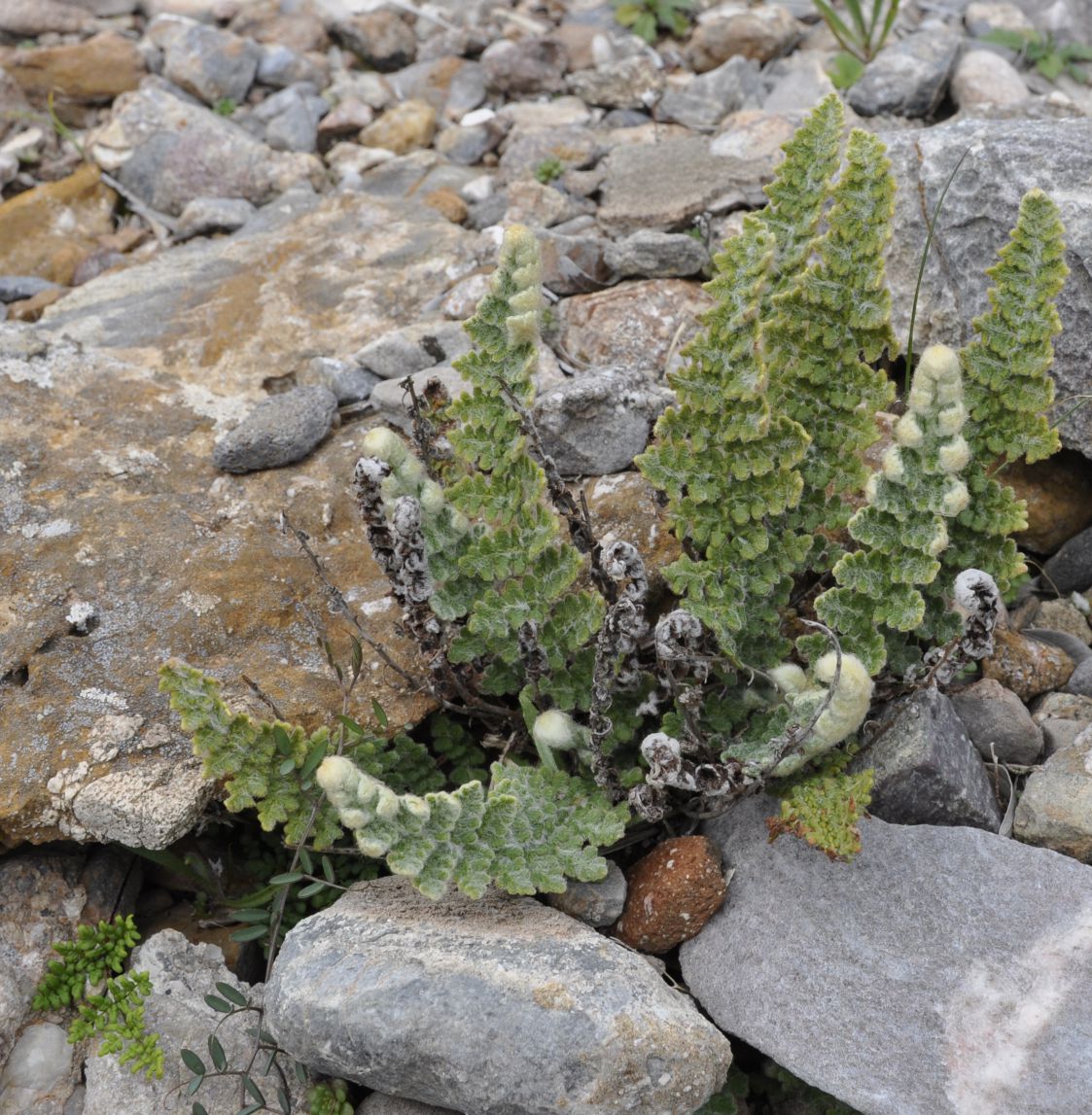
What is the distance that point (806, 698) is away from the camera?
2.71m

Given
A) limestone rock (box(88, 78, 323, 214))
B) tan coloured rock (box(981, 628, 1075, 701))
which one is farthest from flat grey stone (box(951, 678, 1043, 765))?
limestone rock (box(88, 78, 323, 214))

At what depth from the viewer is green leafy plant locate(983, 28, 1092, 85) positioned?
6.36 metres

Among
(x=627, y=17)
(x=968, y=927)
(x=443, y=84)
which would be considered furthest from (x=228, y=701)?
(x=627, y=17)

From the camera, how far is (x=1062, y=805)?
9.66ft

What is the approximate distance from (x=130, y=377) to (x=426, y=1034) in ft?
8.97

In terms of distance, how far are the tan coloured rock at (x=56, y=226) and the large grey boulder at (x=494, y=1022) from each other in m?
4.09

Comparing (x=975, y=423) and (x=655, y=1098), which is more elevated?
(x=975, y=423)

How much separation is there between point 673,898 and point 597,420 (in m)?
1.46

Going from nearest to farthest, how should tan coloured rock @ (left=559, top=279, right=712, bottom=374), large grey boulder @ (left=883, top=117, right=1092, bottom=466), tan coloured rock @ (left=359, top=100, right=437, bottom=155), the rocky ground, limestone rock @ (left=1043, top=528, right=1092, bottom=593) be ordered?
the rocky ground → large grey boulder @ (left=883, top=117, right=1092, bottom=466) → limestone rock @ (left=1043, top=528, right=1092, bottom=593) → tan coloured rock @ (left=559, top=279, right=712, bottom=374) → tan coloured rock @ (left=359, top=100, right=437, bottom=155)

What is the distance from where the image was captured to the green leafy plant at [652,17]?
6797 millimetres

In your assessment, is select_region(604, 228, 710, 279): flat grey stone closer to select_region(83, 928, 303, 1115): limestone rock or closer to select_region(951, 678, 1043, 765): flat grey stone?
select_region(951, 678, 1043, 765): flat grey stone

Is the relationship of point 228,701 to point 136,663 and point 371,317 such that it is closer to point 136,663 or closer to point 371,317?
point 136,663

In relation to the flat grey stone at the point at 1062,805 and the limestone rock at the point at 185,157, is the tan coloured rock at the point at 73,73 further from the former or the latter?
the flat grey stone at the point at 1062,805

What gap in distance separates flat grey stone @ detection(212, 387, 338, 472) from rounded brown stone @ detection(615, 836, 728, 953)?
179cm
